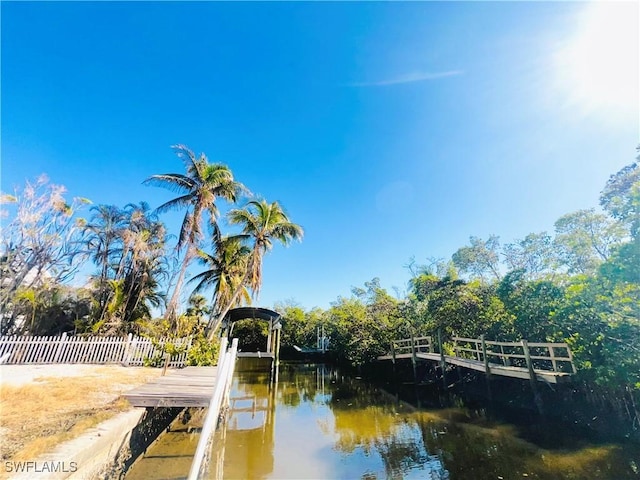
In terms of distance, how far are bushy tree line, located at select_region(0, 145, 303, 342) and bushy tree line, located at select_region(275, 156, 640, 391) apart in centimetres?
820

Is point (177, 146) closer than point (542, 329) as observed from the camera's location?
No

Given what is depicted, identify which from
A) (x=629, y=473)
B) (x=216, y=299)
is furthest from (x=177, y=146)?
(x=629, y=473)

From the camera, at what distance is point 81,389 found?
6207 millimetres

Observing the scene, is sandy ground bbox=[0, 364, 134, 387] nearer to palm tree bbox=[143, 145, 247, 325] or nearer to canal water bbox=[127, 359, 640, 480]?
canal water bbox=[127, 359, 640, 480]

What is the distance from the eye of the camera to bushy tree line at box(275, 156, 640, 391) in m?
6.61

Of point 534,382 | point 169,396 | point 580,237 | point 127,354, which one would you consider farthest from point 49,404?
point 580,237

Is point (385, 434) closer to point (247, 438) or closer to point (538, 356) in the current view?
point (247, 438)

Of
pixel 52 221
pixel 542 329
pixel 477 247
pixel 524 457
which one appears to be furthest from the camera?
pixel 477 247

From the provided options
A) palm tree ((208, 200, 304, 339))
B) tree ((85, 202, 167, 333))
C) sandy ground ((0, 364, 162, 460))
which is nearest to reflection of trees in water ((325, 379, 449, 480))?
sandy ground ((0, 364, 162, 460))

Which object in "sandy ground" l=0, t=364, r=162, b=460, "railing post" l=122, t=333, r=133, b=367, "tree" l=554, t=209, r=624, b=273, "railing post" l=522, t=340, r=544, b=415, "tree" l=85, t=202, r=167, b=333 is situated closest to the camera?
"sandy ground" l=0, t=364, r=162, b=460

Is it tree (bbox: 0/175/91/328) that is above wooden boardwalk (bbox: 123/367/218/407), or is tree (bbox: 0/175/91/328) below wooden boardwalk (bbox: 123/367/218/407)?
above

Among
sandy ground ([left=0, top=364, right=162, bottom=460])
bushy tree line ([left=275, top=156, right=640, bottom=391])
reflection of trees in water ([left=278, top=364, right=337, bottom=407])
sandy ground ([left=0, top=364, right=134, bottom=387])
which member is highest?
bushy tree line ([left=275, top=156, right=640, bottom=391])

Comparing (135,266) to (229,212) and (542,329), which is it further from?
(542,329)

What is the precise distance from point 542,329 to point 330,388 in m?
9.59
